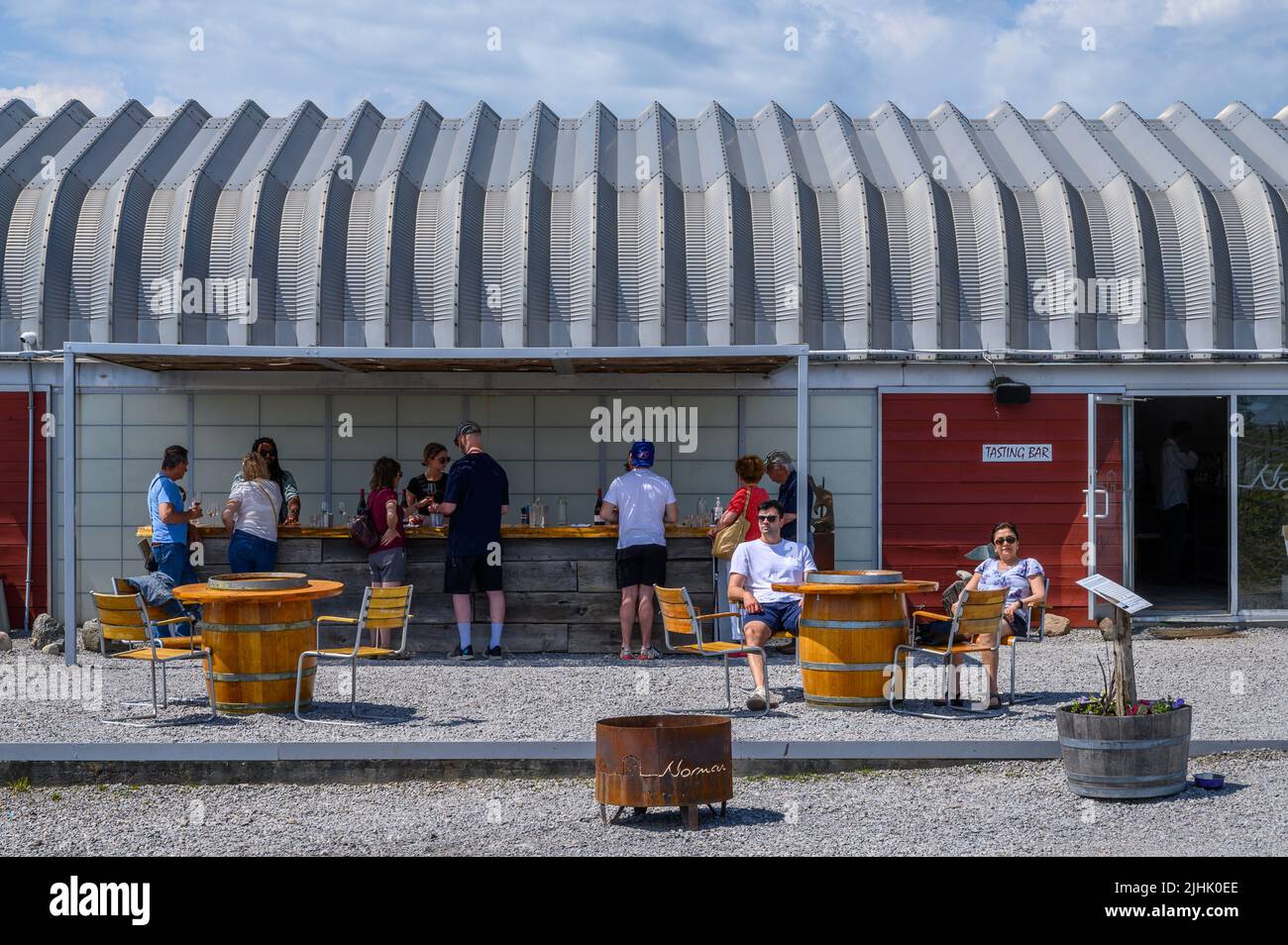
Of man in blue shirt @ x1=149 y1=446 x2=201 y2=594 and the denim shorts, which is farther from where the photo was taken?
the denim shorts

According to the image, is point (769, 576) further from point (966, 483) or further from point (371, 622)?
point (966, 483)

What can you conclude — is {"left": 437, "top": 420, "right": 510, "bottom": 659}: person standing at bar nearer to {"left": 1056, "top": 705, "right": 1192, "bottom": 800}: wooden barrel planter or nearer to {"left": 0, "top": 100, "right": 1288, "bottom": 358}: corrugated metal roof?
{"left": 0, "top": 100, "right": 1288, "bottom": 358}: corrugated metal roof

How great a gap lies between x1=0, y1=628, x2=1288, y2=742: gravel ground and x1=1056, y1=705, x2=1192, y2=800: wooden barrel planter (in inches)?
48.9

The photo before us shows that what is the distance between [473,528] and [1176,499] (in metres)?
9.91

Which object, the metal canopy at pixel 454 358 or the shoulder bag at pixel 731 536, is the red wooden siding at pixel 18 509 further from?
the shoulder bag at pixel 731 536

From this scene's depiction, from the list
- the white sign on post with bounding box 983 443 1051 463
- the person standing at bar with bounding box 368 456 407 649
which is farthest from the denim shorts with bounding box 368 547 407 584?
the white sign on post with bounding box 983 443 1051 463

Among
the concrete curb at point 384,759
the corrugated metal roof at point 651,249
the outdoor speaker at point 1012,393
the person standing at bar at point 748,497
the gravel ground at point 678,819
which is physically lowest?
the gravel ground at point 678,819

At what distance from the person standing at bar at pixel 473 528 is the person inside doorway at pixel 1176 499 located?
940cm

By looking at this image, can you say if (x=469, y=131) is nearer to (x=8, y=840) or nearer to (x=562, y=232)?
(x=562, y=232)

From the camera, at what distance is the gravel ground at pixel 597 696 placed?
874 cm

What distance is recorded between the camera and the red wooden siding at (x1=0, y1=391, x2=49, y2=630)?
14.3 meters

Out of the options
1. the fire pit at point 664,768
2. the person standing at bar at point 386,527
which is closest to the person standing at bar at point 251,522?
the person standing at bar at point 386,527

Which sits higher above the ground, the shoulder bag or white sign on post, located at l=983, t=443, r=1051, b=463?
white sign on post, located at l=983, t=443, r=1051, b=463
